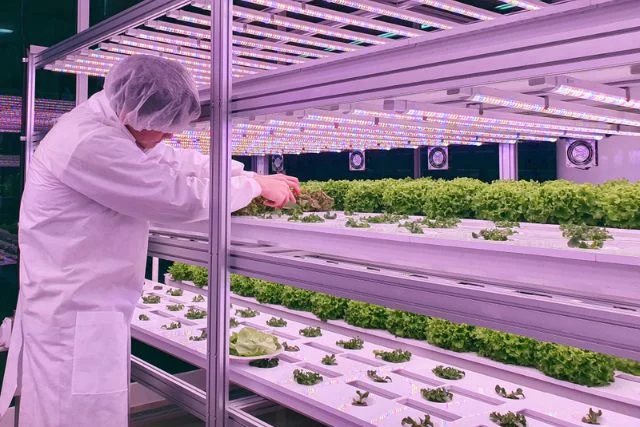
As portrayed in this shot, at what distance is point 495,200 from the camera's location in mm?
2496

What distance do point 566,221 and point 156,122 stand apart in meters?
1.52

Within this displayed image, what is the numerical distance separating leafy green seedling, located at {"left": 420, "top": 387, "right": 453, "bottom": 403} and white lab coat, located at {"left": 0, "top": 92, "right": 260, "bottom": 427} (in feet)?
Result: 2.75

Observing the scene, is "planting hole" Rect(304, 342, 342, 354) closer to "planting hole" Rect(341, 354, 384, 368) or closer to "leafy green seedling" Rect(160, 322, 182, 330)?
"planting hole" Rect(341, 354, 384, 368)

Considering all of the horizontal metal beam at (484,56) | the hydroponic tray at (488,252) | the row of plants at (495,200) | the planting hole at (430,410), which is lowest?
the planting hole at (430,410)

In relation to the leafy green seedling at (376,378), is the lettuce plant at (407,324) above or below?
above

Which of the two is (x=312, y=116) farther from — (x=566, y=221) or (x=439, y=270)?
(x=566, y=221)

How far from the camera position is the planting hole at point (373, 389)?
1.96 metres

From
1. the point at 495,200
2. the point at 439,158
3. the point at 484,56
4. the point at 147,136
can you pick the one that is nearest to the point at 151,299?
the point at 147,136

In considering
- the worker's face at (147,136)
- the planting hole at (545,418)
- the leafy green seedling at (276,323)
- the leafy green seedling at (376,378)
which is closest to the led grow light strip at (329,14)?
the worker's face at (147,136)

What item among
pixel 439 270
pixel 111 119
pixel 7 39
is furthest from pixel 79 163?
pixel 7 39

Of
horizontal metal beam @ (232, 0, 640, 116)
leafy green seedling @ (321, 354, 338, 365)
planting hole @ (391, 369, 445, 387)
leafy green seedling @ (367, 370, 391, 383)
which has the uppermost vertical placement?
horizontal metal beam @ (232, 0, 640, 116)

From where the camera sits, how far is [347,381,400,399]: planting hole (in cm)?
196

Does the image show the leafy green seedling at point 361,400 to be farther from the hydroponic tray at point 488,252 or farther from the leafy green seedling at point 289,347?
the leafy green seedling at point 289,347

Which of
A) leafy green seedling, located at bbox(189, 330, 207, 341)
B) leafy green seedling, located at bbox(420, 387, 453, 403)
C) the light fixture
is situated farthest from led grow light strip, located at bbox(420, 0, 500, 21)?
leafy green seedling, located at bbox(420, 387, 453, 403)
